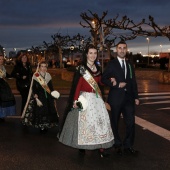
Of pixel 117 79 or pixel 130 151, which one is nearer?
pixel 117 79

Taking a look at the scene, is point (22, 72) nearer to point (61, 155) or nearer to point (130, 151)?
point (61, 155)

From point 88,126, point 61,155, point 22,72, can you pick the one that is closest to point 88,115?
point 88,126

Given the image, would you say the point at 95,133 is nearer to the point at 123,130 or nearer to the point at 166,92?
the point at 123,130

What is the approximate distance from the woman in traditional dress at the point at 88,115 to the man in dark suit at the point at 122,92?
0.82ft

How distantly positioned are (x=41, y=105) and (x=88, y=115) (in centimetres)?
264

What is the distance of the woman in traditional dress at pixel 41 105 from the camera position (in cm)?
902

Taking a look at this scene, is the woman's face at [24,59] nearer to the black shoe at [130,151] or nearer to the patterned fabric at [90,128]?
the patterned fabric at [90,128]

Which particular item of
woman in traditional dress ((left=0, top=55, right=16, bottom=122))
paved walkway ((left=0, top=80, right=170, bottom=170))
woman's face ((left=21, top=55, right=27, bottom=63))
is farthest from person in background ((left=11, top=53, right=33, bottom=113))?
paved walkway ((left=0, top=80, right=170, bottom=170))

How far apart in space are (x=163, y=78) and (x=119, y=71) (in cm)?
1776

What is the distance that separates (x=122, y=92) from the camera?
6.93 meters

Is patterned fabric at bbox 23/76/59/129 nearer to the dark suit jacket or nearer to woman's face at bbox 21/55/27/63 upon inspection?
woman's face at bbox 21/55/27/63

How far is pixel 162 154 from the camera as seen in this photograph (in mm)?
7062

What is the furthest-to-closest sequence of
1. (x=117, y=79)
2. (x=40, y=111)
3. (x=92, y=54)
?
(x=40, y=111), (x=117, y=79), (x=92, y=54)

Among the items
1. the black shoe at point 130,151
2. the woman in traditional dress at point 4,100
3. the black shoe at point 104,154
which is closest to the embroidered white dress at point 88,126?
the black shoe at point 104,154
